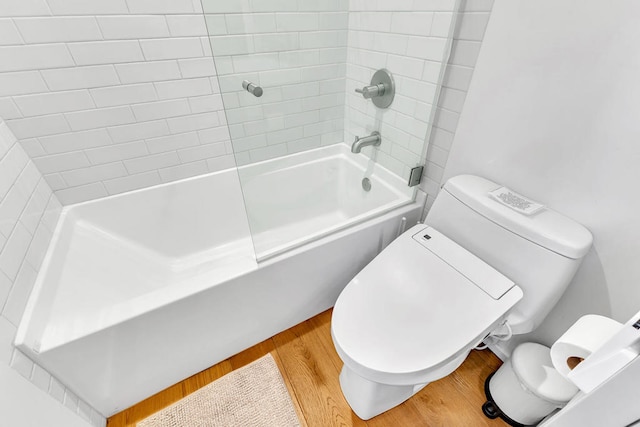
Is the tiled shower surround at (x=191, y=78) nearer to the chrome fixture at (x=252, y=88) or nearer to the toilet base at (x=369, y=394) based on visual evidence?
the chrome fixture at (x=252, y=88)

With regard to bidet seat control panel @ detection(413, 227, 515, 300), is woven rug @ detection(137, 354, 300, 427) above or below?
below

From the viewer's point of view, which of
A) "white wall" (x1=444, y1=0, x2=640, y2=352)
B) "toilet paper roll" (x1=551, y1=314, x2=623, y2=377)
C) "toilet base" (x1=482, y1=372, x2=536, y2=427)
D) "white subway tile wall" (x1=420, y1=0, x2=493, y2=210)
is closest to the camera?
"toilet paper roll" (x1=551, y1=314, x2=623, y2=377)

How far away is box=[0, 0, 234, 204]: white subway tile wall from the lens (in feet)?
3.28

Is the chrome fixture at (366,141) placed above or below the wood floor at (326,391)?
above

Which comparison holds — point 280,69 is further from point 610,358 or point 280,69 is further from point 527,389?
point 527,389

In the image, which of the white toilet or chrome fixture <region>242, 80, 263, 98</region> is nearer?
the white toilet

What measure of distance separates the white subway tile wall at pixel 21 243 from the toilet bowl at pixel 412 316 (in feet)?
2.77

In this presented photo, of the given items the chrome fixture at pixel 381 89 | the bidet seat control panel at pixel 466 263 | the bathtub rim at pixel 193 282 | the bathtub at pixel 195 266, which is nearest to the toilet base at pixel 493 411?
the bidet seat control panel at pixel 466 263

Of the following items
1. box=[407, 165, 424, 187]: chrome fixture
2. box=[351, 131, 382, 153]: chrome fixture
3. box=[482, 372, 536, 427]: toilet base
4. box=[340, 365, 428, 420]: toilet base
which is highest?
box=[351, 131, 382, 153]: chrome fixture

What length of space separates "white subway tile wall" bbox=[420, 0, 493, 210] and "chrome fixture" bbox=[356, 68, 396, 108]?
0.91 feet

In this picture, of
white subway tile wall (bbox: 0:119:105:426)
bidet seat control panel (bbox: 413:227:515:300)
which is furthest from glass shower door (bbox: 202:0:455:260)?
white subway tile wall (bbox: 0:119:105:426)

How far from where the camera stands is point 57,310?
91cm

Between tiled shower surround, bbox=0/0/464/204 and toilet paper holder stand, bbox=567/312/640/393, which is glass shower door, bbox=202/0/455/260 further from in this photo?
toilet paper holder stand, bbox=567/312/640/393

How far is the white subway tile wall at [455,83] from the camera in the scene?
888 mm
